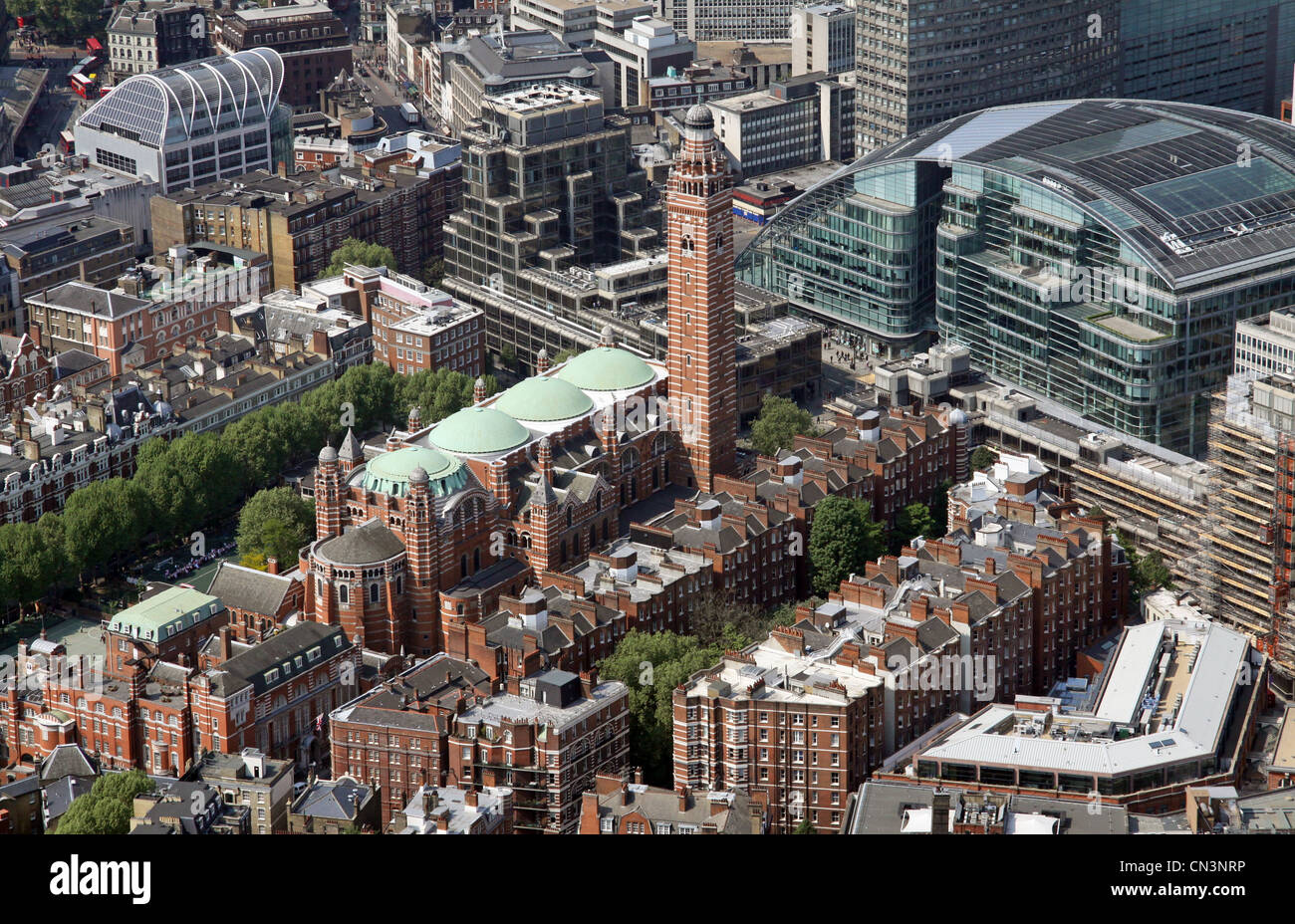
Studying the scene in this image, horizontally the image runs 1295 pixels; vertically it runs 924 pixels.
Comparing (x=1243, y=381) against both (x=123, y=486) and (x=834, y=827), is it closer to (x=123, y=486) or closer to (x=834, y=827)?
(x=834, y=827)

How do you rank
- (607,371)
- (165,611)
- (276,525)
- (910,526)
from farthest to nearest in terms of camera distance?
(607,371), (910,526), (276,525), (165,611)

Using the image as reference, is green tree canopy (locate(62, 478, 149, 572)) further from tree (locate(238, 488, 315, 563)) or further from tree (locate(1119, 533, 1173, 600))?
tree (locate(1119, 533, 1173, 600))

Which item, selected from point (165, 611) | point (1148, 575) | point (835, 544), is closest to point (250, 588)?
point (165, 611)

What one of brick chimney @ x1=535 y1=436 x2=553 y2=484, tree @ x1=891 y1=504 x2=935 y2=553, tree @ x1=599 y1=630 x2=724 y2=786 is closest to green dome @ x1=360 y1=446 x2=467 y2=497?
brick chimney @ x1=535 y1=436 x2=553 y2=484

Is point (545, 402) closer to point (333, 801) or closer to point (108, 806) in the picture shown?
point (333, 801)

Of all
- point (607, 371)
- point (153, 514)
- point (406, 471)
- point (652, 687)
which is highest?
point (607, 371)

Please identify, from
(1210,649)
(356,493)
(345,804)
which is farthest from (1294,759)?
(356,493)

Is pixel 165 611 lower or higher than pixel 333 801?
higher
